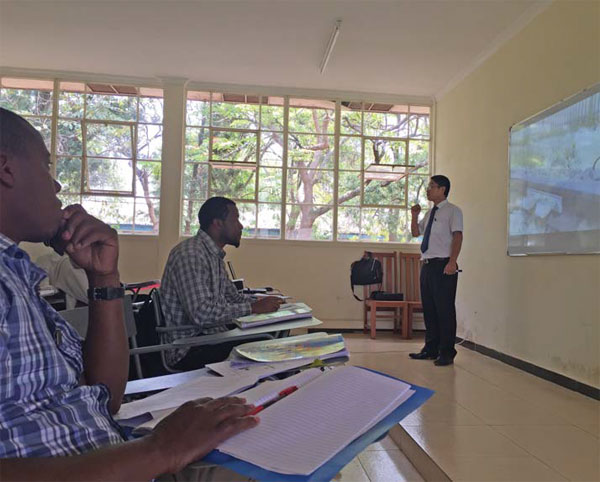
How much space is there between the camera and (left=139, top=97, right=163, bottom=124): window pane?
18.8 feet

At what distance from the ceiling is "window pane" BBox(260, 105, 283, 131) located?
1.02ft

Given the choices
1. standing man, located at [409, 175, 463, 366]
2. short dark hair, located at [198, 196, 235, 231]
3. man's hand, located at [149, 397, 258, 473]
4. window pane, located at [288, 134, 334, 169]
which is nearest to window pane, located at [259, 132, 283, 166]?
window pane, located at [288, 134, 334, 169]

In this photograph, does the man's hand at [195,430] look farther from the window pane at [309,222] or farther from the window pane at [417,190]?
the window pane at [417,190]

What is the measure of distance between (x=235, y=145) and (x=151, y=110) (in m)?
1.13

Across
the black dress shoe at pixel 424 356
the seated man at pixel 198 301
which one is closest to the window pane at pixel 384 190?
the black dress shoe at pixel 424 356

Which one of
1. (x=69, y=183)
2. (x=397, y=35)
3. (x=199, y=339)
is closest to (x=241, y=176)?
(x=69, y=183)

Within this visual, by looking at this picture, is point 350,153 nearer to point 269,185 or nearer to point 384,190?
point 384,190

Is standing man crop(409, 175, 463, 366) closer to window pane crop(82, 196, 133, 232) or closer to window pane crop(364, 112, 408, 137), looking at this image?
window pane crop(364, 112, 408, 137)

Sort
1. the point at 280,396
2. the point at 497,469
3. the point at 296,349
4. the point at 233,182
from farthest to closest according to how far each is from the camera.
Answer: the point at 233,182, the point at 497,469, the point at 296,349, the point at 280,396

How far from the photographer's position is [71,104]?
5.66 m

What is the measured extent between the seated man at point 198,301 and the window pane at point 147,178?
3616 millimetres

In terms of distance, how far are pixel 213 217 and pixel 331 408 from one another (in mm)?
1845

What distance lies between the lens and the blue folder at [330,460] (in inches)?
21.3

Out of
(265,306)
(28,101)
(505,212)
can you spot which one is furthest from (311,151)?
(265,306)
